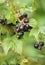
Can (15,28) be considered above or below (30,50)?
above

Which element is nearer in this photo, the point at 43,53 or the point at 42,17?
the point at 42,17

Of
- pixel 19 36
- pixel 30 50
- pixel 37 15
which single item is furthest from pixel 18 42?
pixel 30 50

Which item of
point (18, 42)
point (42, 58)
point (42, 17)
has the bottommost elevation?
point (42, 58)

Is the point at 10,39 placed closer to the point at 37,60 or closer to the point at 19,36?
the point at 19,36

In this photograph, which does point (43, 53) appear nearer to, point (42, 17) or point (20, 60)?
point (20, 60)

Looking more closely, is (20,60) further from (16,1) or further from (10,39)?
(16,1)

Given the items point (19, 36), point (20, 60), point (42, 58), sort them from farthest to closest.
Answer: point (42, 58) < point (20, 60) < point (19, 36)

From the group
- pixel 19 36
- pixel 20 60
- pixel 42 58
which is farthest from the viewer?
pixel 42 58

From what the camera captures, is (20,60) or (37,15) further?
(20,60)

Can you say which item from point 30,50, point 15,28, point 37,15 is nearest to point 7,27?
point 15,28

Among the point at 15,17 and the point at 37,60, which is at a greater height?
the point at 15,17
